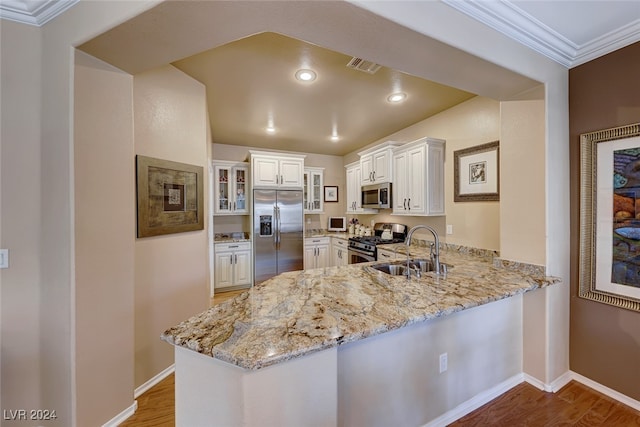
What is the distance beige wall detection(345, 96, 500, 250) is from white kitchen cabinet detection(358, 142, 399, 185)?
541 mm

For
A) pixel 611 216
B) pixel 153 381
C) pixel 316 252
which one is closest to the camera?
pixel 611 216

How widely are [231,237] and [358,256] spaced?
2410 mm

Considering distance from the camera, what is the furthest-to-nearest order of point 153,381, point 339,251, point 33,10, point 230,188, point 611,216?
point 339,251, point 230,188, point 153,381, point 611,216, point 33,10

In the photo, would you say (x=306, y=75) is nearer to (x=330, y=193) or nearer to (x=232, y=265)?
(x=232, y=265)

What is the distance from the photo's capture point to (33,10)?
57.8 inches

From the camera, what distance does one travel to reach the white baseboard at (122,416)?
1.64m

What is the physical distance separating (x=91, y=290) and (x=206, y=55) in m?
1.90

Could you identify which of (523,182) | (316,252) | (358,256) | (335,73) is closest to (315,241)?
(316,252)

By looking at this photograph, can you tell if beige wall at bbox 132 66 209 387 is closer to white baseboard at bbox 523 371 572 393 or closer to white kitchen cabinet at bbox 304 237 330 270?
white kitchen cabinet at bbox 304 237 330 270

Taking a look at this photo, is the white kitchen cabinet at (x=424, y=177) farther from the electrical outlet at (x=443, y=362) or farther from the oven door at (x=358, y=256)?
the electrical outlet at (x=443, y=362)

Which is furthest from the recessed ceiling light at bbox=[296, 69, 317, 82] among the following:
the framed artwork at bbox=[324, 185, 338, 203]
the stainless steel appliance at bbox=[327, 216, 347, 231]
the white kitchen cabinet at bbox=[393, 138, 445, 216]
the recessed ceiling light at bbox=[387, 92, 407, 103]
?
the stainless steel appliance at bbox=[327, 216, 347, 231]

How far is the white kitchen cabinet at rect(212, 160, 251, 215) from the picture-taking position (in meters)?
4.53

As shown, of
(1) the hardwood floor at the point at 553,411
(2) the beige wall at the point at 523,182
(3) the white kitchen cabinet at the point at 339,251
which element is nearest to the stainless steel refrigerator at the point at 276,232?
(3) the white kitchen cabinet at the point at 339,251

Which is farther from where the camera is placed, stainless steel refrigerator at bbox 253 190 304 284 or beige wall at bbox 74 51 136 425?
stainless steel refrigerator at bbox 253 190 304 284
